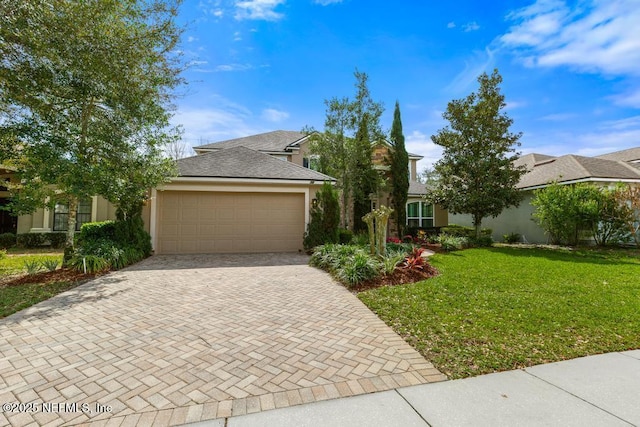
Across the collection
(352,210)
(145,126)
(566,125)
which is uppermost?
(566,125)

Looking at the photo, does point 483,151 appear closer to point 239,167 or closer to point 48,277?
point 239,167

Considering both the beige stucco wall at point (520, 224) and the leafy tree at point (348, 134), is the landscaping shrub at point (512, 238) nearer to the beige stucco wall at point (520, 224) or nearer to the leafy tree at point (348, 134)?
the beige stucco wall at point (520, 224)

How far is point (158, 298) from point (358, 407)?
4643mm

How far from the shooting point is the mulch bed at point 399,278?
6328mm

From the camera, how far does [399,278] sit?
673 cm

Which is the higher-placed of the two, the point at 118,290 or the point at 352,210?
the point at 352,210

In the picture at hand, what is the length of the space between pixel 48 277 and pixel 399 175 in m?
15.3

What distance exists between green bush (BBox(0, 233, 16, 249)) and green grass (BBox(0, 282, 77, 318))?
365 inches

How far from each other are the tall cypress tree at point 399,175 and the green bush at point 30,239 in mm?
17273

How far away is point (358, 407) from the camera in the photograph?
7.84 feet

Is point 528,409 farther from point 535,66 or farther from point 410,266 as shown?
point 535,66

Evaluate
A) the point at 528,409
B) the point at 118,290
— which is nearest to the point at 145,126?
the point at 118,290

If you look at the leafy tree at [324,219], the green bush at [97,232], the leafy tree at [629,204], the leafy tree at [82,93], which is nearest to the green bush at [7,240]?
the green bush at [97,232]

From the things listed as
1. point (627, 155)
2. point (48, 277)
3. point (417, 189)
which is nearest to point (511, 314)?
point (48, 277)
